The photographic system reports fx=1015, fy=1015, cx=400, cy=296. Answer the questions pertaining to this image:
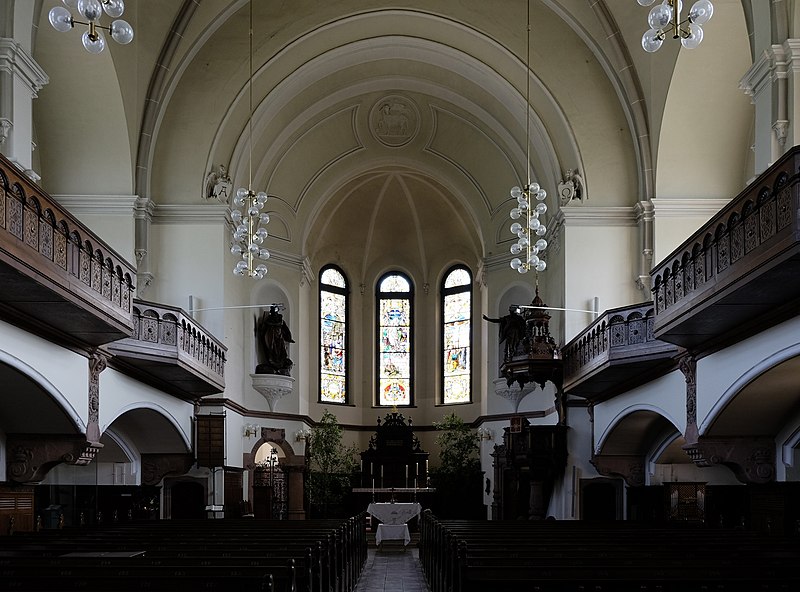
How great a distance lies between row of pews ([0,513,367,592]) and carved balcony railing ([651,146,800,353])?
523 cm

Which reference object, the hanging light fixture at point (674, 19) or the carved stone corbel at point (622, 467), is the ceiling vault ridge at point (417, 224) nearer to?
the carved stone corbel at point (622, 467)

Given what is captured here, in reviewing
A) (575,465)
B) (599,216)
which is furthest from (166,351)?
(599,216)

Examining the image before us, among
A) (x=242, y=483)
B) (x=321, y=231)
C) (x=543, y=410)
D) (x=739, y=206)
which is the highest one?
(x=321, y=231)

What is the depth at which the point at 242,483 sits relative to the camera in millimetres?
24188

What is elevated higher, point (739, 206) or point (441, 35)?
point (441, 35)

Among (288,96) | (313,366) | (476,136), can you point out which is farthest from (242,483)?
(476,136)

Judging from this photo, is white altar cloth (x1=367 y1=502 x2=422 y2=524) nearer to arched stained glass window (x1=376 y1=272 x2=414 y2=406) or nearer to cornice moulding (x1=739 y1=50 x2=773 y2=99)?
arched stained glass window (x1=376 y1=272 x2=414 y2=406)

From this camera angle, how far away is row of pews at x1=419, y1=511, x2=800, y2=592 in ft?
26.7

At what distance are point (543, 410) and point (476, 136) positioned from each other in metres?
7.67

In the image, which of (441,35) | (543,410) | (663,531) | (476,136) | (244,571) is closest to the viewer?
(244,571)

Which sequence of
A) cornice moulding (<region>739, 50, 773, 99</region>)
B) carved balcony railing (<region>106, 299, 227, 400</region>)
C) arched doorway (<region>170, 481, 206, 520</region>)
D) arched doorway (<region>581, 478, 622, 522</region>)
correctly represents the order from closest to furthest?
cornice moulding (<region>739, 50, 773, 99</region>) → carved balcony railing (<region>106, 299, 227, 400</region>) → arched doorway (<region>581, 478, 622, 522</region>) → arched doorway (<region>170, 481, 206, 520</region>)

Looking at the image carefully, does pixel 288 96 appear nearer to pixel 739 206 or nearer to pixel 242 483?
pixel 242 483

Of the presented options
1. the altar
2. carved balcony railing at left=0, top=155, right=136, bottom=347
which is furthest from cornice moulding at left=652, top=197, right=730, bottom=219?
carved balcony railing at left=0, top=155, right=136, bottom=347

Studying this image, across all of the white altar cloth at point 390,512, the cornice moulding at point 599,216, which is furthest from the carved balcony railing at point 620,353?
the white altar cloth at point 390,512
